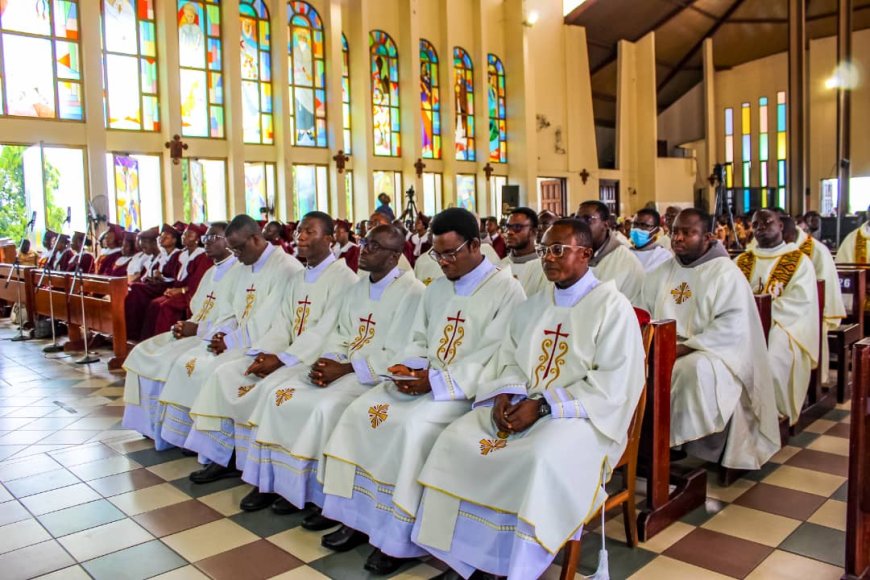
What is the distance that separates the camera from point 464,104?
20.5 meters

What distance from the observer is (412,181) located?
738 inches

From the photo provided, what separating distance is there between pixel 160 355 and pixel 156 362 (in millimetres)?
57

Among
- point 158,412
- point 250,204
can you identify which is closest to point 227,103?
point 250,204

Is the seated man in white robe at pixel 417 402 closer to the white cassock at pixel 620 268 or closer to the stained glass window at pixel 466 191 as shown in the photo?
the white cassock at pixel 620 268

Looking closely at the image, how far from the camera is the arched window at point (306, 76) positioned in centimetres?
1689

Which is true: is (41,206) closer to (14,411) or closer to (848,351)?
(14,411)

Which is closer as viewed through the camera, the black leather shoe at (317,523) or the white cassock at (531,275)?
the black leather shoe at (317,523)

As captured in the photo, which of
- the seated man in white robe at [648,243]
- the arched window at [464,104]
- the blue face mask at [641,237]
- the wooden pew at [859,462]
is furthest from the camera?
the arched window at [464,104]

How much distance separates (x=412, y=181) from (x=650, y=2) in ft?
32.8

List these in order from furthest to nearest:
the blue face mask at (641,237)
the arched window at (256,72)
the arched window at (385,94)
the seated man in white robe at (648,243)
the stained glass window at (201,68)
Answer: the arched window at (385,94) → the arched window at (256,72) → the stained glass window at (201,68) → the seated man in white robe at (648,243) → the blue face mask at (641,237)

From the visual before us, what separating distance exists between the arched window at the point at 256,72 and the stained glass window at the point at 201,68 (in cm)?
64

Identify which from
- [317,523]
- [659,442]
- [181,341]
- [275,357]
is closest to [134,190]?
[181,341]

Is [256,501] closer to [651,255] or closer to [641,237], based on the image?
[641,237]

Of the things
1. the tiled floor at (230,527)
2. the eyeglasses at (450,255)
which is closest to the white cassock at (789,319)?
the tiled floor at (230,527)
